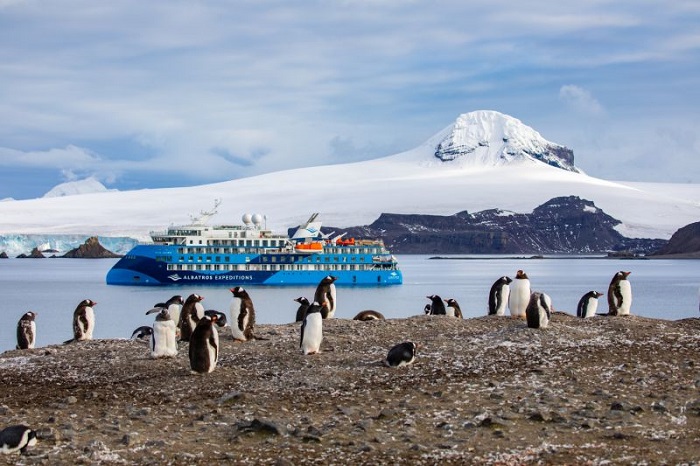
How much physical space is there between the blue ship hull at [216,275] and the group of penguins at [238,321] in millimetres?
51615

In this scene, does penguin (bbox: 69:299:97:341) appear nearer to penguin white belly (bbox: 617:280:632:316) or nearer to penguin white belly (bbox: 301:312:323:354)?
penguin white belly (bbox: 301:312:323:354)

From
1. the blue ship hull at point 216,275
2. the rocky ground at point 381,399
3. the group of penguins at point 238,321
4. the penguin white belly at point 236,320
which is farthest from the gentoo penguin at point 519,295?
the blue ship hull at point 216,275

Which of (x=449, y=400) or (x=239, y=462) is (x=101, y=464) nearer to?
(x=239, y=462)

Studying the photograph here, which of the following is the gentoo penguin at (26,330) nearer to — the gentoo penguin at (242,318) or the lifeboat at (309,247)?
the gentoo penguin at (242,318)

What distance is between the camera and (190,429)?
11.5 meters

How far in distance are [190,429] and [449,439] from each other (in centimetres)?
300

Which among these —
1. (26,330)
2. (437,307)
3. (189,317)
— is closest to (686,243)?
(437,307)

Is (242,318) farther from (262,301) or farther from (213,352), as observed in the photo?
(262,301)

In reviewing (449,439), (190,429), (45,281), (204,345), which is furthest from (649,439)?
(45,281)

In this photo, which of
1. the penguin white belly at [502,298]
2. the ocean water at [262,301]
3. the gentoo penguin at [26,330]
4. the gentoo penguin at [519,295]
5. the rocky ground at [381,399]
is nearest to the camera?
the rocky ground at [381,399]

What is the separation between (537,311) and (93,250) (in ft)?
523

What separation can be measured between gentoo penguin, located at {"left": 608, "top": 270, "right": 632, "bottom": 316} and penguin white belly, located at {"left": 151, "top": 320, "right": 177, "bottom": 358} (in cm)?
944

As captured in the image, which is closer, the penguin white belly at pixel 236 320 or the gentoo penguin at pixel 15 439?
the gentoo penguin at pixel 15 439

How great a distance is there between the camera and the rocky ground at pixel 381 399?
1043 centimetres
